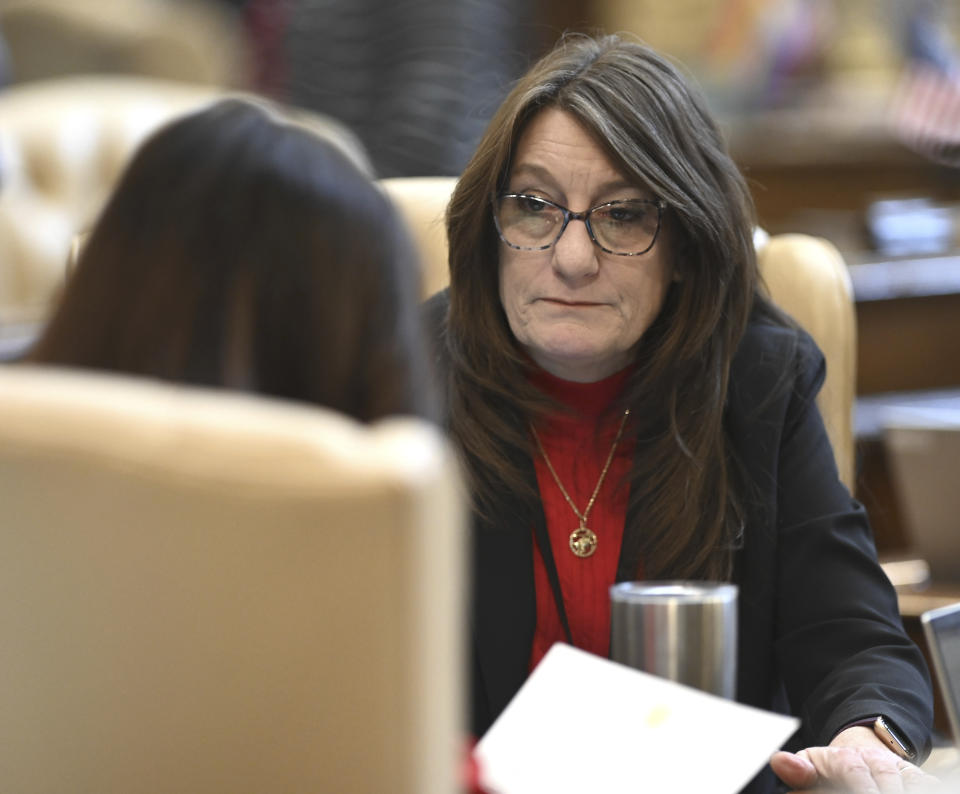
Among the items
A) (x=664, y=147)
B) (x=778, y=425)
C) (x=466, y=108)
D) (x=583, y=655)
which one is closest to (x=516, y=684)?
(x=583, y=655)

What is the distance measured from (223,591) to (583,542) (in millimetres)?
866

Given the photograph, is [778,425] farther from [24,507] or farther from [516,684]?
[24,507]

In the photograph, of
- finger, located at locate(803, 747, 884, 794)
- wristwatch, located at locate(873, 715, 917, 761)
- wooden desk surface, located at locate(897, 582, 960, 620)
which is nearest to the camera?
finger, located at locate(803, 747, 884, 794)

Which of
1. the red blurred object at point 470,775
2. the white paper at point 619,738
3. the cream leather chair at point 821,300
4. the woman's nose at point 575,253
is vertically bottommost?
the white paper at point 619,738

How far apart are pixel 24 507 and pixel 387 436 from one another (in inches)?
7.8

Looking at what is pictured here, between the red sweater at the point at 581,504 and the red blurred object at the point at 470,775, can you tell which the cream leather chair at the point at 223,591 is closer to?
the red blurred object at the point at 470,775

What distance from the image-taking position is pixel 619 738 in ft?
3.50

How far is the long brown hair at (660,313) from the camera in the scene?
144 cm

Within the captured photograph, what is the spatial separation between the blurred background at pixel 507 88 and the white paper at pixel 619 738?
55 centimetres

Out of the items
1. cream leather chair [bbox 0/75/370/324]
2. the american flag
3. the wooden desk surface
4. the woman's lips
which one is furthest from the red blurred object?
the american flag

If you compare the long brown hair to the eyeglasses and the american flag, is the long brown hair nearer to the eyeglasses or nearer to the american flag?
the eyeglasses

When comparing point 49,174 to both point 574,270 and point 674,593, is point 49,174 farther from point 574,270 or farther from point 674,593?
point 674,593

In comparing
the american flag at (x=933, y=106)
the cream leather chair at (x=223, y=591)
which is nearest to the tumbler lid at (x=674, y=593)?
the cream leather chair at (x=223, y=591)

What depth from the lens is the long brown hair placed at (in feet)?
4.71
